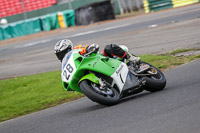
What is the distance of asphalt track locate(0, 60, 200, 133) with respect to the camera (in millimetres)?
4992

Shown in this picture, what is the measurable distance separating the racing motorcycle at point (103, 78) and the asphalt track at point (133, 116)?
0.59 ft

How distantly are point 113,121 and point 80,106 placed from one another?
222 centimetres

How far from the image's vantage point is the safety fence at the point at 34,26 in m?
34.4

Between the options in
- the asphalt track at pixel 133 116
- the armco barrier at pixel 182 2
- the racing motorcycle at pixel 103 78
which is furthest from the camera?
the armco barrier at pixel 182 2

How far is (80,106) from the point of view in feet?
25.7

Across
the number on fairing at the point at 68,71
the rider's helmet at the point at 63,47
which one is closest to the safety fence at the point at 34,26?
the rider's helmet at the point at 63,47

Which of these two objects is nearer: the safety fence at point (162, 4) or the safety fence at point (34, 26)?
the safety fence at point (162, 4)

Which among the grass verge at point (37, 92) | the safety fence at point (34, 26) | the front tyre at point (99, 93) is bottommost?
the safety fence at point (34, 26)

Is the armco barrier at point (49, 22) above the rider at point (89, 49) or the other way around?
the other way around

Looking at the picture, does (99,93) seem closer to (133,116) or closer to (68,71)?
(68,71)

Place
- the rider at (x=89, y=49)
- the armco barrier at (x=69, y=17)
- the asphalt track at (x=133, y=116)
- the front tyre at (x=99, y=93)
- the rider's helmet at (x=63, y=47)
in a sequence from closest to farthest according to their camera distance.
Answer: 1. the asphalt track at (x=133, y=116)
2. the front tyre at (x=99, y=93)
3. the rider at (x=89, y=49)
4. the rider's helmet at (x=63, y=47)
5. the armco barrier at (x=69, y=17)

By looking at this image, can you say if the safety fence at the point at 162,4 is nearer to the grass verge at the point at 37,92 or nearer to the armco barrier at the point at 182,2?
the armco barrier at the point at 182,2

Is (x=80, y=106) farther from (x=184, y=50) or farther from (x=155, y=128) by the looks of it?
(x=184, y=50)

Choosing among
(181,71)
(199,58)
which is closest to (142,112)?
(181,71)
